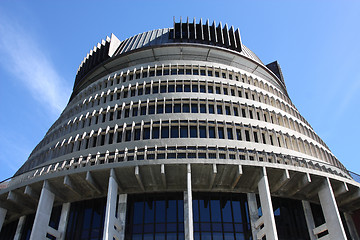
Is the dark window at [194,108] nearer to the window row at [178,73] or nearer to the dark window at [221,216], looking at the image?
the window row at [178,73]

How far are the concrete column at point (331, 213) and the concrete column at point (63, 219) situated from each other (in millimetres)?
23133

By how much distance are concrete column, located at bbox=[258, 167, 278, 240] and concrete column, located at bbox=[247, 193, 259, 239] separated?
2.18 meters

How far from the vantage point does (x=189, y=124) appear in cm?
3011

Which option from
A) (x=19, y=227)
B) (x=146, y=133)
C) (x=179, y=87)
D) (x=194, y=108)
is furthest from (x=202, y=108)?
(x=19, y=227)

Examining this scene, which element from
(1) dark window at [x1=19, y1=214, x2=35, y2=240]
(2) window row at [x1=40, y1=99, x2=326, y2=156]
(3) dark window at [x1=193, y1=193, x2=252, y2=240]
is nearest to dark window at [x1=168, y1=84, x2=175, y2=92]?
(2) window row at [x1=40, y1=99, x2=326, y2=156]

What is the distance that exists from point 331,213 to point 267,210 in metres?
6.17

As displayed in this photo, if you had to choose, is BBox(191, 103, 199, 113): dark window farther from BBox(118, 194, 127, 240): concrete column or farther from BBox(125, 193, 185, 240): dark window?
BBox(118, 194, 127, 240): concrete column

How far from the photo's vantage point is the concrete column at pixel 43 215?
76.0ft

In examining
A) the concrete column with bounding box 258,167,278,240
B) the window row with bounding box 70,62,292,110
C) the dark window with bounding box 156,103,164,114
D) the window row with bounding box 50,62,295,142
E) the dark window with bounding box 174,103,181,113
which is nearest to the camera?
the concrete column with bounding box 258,167,278,240

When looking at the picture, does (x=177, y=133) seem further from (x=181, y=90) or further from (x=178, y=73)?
(x=178, y=73)

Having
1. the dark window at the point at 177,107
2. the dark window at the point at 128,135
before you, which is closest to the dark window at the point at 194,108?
the dark window at the point at 177,107

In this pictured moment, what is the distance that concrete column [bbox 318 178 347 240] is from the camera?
22.9 metres

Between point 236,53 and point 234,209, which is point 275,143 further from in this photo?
point 236,53

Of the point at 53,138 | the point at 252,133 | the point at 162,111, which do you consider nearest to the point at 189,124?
the point at 162,111
